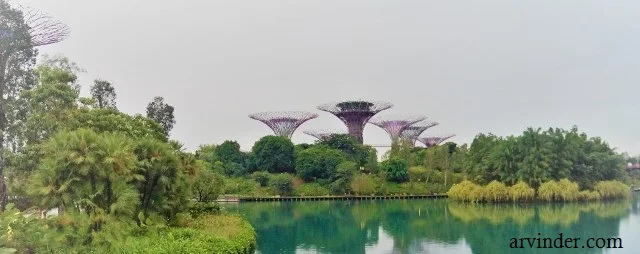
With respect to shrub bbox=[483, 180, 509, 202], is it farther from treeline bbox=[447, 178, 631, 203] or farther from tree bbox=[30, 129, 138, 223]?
tree bbox=[30, 129, 138, 223]

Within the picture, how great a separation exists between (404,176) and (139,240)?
42464mm

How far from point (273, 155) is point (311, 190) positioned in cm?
612

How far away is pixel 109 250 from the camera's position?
12.7 metres

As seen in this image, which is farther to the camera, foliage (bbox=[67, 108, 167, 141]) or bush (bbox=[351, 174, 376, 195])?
bush (bbox=[351, 174, 376, 195])

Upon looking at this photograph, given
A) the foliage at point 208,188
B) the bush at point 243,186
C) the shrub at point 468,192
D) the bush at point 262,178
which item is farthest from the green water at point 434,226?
the bush at point 262,178

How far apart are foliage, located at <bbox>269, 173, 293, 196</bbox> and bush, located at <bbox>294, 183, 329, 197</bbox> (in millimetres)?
800

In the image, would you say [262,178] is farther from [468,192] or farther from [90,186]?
[90,186]

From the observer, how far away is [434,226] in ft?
91.5

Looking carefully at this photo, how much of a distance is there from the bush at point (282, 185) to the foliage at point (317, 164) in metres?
2.81

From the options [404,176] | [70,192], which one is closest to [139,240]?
[70,192]

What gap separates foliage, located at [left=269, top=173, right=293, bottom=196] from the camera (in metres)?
50.9

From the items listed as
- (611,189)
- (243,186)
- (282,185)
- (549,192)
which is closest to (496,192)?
(549,192)

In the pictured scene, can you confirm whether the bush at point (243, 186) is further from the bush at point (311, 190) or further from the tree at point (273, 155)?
the tree at point (273, 155)

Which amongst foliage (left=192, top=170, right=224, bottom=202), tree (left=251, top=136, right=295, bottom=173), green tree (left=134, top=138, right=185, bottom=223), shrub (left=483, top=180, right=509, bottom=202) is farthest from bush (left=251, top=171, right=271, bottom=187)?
green tree (left=134, top=138, right=185, bottom=223)
